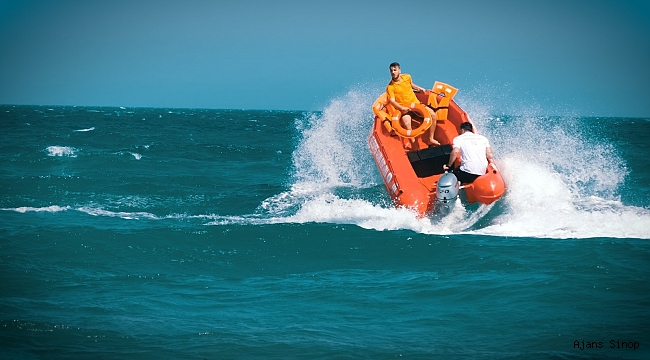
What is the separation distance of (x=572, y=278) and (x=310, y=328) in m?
2.79

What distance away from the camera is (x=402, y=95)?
10078 mm

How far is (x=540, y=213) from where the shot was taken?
8586 mm

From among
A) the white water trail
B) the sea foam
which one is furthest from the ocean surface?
the sea foam

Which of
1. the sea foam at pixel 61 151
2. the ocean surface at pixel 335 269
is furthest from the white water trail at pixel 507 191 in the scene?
the sea foam at pixel 61 151

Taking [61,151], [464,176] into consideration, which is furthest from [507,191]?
[61,151]

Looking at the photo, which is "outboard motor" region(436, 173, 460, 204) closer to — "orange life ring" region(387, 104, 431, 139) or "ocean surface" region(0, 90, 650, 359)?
"ocean surface" region(0, 90, 650, 359)

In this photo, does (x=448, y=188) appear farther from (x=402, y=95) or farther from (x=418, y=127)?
(x=402, y=95)

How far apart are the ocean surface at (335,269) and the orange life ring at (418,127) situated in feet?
3.73

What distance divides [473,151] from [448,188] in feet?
1.94

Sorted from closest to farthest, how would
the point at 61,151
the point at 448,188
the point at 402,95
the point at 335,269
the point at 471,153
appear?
the point at 335,269
the point at 448,188
the point at 471,153
the point at 402,95
the point at 61,151

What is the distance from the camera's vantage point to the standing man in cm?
994

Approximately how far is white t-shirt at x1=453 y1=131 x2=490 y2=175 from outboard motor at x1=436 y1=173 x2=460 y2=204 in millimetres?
308

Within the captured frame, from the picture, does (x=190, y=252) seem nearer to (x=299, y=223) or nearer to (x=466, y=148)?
(x=299, y=223)

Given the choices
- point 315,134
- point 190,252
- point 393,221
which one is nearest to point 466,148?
point 393,221
